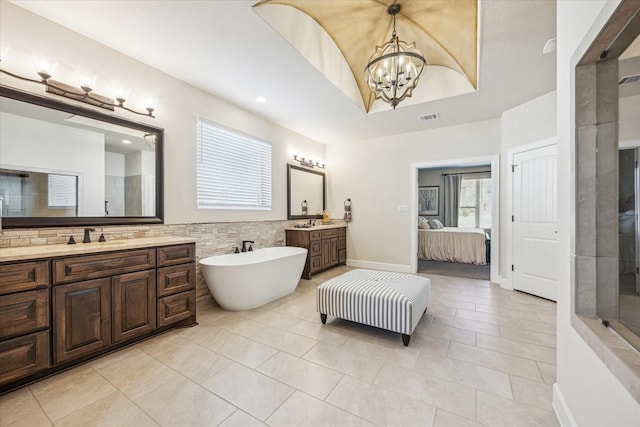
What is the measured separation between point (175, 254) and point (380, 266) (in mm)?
3999

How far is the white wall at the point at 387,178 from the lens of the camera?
4703mm

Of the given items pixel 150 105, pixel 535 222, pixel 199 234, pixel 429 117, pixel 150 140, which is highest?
pixel 429 117

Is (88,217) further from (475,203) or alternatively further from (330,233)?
(475,203)

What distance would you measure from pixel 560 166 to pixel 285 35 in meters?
2.43

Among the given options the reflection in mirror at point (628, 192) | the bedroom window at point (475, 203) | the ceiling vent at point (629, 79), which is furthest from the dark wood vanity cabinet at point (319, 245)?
the bedroom window at point (475, 203)

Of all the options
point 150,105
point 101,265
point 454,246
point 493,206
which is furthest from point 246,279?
point 454,246

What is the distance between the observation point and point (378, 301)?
2408 mm

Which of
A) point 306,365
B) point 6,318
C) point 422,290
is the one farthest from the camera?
point 422,290

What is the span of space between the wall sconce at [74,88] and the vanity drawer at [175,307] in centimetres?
201

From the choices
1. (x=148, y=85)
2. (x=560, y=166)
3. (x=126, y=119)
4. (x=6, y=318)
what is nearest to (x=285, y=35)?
(x=148, y=85)

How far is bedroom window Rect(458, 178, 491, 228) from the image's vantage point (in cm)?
816

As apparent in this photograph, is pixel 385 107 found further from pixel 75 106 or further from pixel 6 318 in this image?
pixel 6 318

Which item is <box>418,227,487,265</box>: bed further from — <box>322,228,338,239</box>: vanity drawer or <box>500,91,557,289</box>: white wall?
<box>322,228,338,239</box>: vanity drawer

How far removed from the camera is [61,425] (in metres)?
1.45
